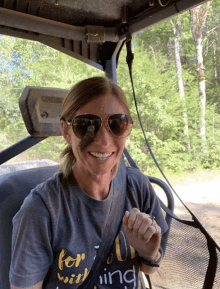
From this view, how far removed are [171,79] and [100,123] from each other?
7886 millimetres

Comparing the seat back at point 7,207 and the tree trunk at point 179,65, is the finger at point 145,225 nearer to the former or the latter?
the seat back at point 7,207

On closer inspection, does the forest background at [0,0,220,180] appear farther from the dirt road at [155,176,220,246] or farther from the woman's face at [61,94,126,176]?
the woman's face at [61,94,126,176]

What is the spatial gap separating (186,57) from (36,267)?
8942 mm

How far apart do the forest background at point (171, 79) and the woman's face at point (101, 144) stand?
4828 millimetres

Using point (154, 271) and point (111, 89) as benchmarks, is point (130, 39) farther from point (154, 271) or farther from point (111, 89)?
point (154, 271)

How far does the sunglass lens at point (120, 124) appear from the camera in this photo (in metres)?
0.86

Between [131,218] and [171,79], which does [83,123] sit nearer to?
[131,218]

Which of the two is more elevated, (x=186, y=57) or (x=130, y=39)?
(x=186, y=57)

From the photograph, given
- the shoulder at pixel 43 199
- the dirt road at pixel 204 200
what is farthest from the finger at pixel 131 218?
the dirt road at pixel 204 200

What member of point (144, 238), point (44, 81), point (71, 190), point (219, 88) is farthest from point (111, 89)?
point (219, 88)

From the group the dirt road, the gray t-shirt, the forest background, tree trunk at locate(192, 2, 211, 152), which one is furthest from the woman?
tree trunk at locate(192, 2, 211, 152)

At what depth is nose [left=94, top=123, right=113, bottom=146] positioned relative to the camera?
850 millimetres

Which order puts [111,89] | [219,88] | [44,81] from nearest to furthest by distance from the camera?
1. [111,89]
2. [44,81]
3. [219,88]

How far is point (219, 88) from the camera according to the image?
853 centimetres
